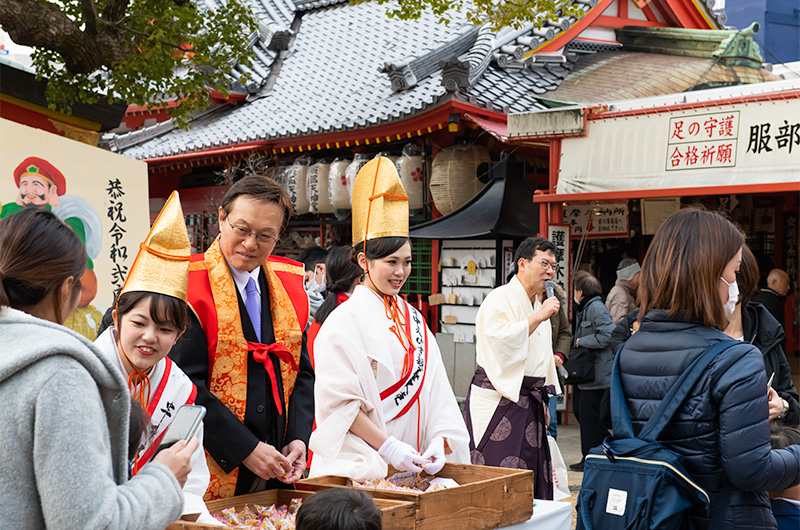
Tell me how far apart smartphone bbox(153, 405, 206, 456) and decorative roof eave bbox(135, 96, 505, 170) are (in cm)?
871

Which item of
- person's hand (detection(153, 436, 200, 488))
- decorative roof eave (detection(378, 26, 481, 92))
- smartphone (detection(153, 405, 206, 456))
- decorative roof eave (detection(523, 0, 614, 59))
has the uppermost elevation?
decorative roof eave (detection(523, 0, 614, 59))

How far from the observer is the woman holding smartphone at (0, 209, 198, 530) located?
4.78ft

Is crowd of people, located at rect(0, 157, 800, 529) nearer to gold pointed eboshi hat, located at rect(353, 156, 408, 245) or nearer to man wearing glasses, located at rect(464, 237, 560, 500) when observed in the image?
gold pointed eboshi hat, located at rect(353, 156, 408, 245)

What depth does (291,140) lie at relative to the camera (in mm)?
12750

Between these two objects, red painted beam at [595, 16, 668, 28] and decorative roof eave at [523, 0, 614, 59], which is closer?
decorative roof eave at [523, 0, 614, 59]

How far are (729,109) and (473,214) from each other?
3579mm

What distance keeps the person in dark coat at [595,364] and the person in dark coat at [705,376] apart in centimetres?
435

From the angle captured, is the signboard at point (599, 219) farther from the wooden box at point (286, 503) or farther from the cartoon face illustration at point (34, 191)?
the wooden box at point (286, 503)

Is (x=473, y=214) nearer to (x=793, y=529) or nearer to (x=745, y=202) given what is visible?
(x=745, y=202)

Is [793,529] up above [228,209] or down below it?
below

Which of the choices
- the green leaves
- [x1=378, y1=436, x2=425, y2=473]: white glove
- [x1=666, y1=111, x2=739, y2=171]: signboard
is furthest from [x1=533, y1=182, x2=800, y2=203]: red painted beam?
[x1=378, y1=436, x2=425, y2=473]: white glove

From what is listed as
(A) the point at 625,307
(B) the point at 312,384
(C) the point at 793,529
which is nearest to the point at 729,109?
(A) the point at 625,307

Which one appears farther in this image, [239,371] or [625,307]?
[625,307]

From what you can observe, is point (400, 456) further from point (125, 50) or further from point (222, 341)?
point (125, 50)
